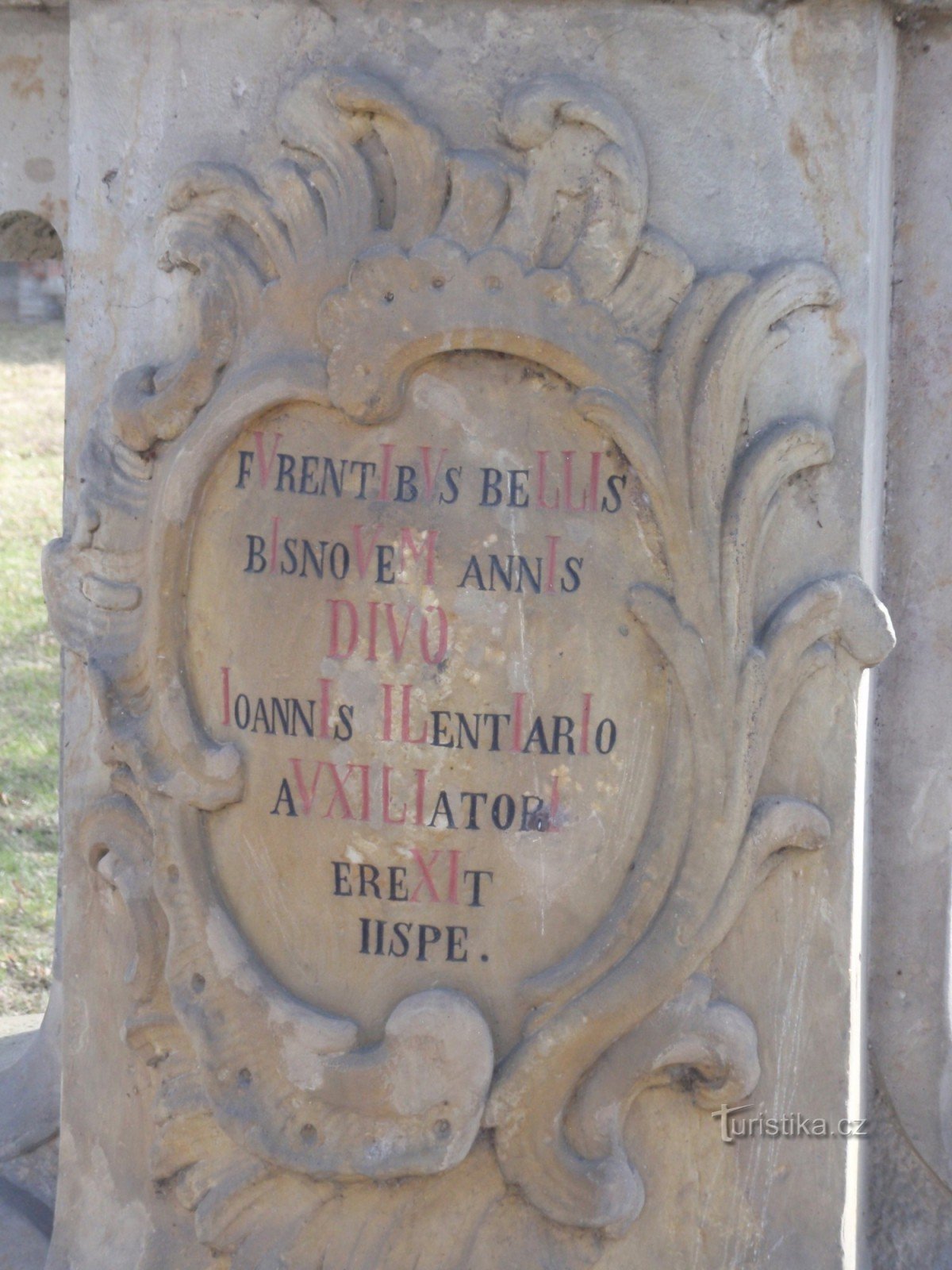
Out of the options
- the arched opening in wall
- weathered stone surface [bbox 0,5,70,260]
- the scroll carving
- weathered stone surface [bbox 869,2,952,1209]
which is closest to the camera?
the scroll carving

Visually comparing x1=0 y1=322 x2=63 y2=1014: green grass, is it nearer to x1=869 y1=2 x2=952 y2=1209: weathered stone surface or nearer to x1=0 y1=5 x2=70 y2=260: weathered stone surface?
x1=0 y1=5 x2=70 y2=260: weathered stone surface

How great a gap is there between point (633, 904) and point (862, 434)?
75 centimetres

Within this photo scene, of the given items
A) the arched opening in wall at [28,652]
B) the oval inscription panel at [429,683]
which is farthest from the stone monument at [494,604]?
the arched opening in wall at [28,652]

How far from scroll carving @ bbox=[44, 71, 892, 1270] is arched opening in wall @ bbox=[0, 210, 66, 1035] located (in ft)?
2.78

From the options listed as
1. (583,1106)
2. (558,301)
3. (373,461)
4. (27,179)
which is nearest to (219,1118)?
(583,1106)

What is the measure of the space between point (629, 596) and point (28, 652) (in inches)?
173

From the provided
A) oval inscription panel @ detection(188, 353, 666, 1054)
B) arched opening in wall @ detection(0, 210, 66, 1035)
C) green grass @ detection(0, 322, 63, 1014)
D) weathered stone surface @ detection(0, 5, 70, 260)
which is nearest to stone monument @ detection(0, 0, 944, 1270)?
oval inscription panel @ detection(188, 353, 666, 1054)

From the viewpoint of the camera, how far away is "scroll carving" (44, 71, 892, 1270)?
2.15m

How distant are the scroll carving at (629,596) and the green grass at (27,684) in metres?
1.65

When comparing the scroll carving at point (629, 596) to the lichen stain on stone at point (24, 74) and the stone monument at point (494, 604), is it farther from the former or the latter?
the lichen stain on stone at point (24, 74)

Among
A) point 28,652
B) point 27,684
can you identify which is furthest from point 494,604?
point 28,652

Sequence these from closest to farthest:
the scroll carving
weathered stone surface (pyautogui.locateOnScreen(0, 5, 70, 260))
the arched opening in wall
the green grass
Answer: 1. the scroll carving
2. weathered stone surface (pyautogui.locateOnScreen(0, 5, 70, 260))
3. the arched opening in wall
4. the green grass

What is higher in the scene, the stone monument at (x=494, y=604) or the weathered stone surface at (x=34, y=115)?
the weathered stone surface at (x=34, y=115)

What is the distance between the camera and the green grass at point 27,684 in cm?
409
